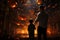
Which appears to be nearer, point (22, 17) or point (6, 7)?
point (6, 7)

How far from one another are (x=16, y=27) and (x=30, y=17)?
183 cm

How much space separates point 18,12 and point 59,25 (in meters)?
3.28

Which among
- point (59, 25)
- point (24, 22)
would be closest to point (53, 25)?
point (59, 25)

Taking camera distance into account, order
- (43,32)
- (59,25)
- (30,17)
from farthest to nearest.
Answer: (30,17) → (59,25) → (43,32)

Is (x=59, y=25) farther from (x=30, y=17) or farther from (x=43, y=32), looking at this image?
(x=43, y=32)

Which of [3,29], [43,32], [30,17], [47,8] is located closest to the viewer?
[43,32]

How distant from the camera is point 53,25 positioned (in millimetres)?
12250

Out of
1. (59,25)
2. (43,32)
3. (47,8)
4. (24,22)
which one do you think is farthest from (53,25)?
(43,32)

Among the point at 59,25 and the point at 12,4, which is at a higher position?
the point at 12,4

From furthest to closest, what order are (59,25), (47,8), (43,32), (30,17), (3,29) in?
(30,17), (47,8), (59,25), (3,29), (43,32)

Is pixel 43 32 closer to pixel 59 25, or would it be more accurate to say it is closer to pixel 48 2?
pixel 59 25

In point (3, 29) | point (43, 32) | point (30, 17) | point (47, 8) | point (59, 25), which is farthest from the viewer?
point (30, 17)

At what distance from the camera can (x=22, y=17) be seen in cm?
1348

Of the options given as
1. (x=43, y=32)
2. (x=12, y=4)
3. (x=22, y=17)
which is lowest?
(x=43, y=32)
